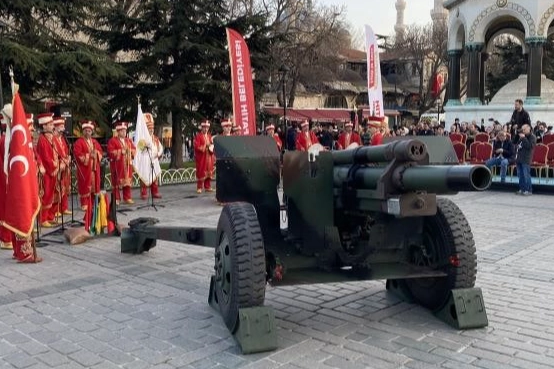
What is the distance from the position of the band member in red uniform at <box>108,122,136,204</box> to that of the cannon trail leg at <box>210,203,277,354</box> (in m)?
9.52

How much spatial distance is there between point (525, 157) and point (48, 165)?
11.3m

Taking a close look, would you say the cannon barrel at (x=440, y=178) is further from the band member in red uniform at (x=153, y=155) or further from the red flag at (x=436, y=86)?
the red flag at (x=436, y=86)

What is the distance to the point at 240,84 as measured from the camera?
16.4 meters

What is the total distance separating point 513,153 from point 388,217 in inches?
532

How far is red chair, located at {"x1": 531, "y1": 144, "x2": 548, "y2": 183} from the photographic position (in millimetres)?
16531

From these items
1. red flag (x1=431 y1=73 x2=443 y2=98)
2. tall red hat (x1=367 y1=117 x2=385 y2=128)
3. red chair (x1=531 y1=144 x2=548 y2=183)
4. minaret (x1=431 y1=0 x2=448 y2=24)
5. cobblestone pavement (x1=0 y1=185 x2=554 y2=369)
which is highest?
minaret (x1=431 y1=0 x2=448 y2=24)

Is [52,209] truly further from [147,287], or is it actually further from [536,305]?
[536,305]

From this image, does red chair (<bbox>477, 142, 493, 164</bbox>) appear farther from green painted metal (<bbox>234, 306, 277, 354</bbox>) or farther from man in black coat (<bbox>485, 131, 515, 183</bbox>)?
green painted metal (<bbox>234, 306, 277, 354</bbox>)

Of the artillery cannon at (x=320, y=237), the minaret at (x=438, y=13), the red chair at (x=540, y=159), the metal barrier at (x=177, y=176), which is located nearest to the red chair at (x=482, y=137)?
the red chair at (x=540, y=159)

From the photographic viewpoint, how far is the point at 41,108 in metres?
15.4

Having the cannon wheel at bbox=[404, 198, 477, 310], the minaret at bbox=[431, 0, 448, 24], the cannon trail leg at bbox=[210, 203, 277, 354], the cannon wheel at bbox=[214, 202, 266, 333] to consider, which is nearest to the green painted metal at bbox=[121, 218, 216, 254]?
the cannon wheel at bbox=[214, 202, 266, 333]

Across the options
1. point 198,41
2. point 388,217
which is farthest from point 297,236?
point 198,41

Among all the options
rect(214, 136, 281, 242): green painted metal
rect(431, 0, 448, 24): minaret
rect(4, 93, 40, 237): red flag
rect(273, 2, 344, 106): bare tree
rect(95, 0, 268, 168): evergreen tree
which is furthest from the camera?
rect(431, 0, 448, 24): minaret

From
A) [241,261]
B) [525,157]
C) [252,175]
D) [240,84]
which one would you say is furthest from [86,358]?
[525,157]
